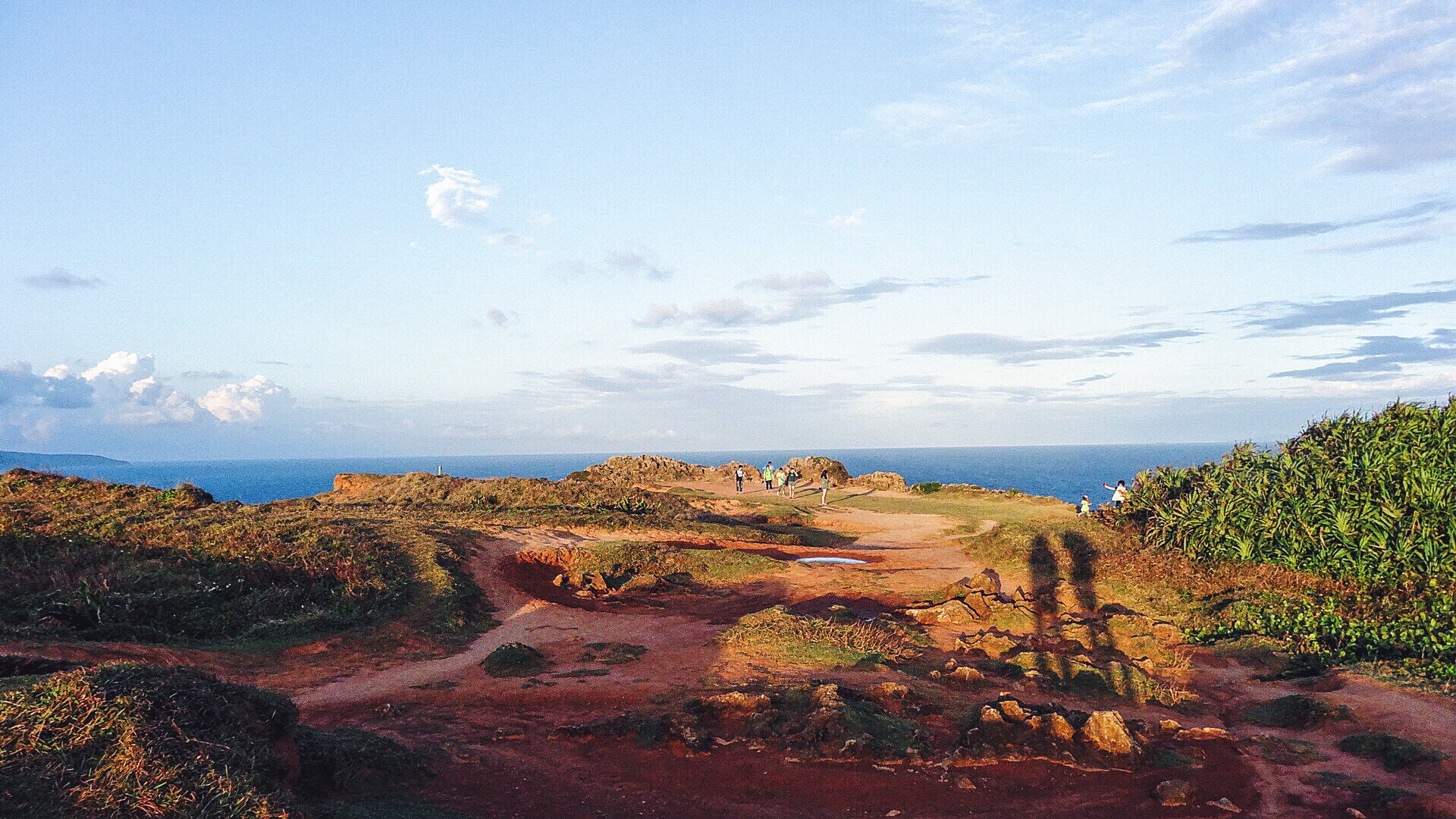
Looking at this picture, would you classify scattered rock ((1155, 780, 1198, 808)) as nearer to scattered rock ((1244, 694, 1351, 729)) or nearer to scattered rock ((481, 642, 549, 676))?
scattered rock ((1244, 694, 1351, 729))

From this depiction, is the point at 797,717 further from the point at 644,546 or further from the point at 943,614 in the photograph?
the point at 644,546

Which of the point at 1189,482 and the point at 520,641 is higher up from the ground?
the point at 1189,482

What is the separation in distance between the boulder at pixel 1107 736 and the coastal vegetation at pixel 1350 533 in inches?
251

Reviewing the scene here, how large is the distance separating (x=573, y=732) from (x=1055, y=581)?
15043 mm

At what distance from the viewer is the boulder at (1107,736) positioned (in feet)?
30.0

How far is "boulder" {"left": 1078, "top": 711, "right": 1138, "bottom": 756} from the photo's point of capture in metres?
9.15

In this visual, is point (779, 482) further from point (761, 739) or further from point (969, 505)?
point (761, 739)

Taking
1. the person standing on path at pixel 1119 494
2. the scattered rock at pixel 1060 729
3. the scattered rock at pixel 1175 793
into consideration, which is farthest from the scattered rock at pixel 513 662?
the person standing on path at pixel 1119 494

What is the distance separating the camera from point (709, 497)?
39.2 meters

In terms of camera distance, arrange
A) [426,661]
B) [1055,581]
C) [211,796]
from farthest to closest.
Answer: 1. [1055,581]
2. [426,661]
3. [211,796]

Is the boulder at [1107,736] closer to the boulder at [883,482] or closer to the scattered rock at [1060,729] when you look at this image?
the scattered rock at [1060,729]

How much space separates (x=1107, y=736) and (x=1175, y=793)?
1.28 metres

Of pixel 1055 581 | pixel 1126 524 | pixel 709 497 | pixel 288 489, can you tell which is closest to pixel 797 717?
pixel 1055 581

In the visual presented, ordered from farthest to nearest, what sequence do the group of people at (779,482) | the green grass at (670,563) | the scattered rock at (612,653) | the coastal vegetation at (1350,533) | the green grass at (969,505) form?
the group of people at (779,482)
the green grass at (969,505)
the green grass at (670,563)
the coastal vegetation at (1350,533)
the scattered rock at (612,653)
